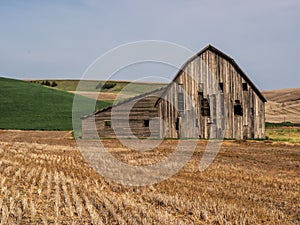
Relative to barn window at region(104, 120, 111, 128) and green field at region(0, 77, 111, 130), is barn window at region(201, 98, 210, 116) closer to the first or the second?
barn window at region(104, 120, 111, 128)

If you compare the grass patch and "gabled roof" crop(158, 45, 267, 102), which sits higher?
"gabled roof" crop(158, 45, 267, 102)

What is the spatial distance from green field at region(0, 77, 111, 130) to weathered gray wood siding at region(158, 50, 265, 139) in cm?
2808

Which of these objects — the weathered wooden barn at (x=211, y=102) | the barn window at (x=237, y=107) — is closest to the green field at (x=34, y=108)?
the weathered wooden barn at (x=211, y=102)

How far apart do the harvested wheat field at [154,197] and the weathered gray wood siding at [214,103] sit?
65.9ft

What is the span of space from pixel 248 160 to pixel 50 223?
15.1 m

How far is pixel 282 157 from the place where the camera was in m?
24.0

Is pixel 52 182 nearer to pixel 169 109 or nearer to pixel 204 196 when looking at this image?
pixel 204 196

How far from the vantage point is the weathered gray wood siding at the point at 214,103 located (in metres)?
39.6

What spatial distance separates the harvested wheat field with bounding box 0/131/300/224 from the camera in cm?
943

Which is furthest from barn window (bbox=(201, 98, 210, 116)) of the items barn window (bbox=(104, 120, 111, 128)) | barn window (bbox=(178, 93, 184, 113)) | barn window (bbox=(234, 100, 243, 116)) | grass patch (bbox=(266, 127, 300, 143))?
barn window (bbox=(104, 120, 111, 128))

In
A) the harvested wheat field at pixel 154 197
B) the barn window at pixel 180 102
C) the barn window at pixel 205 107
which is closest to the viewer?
the harvested wheat field at pixel 154 197

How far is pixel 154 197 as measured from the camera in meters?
11.6

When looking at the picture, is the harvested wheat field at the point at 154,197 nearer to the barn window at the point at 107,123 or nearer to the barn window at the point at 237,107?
the barn window at the point at 237,107

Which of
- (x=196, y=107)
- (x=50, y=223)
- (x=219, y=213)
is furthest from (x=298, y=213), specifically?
(x=196, y=107)
